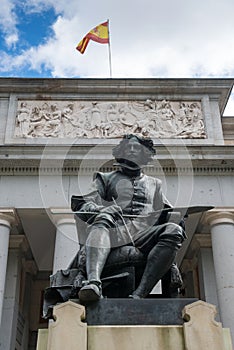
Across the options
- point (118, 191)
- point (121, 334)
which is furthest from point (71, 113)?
point (121, 334)

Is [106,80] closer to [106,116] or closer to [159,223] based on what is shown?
[106,116]

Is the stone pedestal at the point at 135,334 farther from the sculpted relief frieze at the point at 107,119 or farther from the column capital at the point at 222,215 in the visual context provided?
the sculpted relief frieze at the point at 107,119

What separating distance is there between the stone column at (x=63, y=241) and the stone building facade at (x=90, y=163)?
4cm

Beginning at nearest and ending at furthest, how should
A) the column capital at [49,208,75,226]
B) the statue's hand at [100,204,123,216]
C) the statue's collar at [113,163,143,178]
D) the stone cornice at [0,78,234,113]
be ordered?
1. the statue's hand at [100,204,123,216]
2. the statue's collar at [113,163,143,178]
3. the column capital at [49,208,75,226]
4. the stone cornice at [0,78,234,113]

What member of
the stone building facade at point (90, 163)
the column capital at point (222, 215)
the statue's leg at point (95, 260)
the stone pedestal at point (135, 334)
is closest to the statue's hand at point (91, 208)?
A: the statue's leg at point (95, 260)

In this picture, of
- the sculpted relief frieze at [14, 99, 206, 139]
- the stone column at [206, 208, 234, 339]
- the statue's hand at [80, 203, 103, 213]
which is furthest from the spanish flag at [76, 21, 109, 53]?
the statue's hand at [80, 203, 103, 213]

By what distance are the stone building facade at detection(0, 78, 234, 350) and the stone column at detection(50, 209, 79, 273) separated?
40 millimetres

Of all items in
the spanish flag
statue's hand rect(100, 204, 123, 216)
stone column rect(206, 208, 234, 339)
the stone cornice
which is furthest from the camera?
the spanish flag

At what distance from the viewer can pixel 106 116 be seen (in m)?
20.4

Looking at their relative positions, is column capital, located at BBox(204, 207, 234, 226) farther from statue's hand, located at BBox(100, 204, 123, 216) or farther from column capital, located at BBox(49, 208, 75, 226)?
statue's hand, located at BBox(100, 204, 123, 216)

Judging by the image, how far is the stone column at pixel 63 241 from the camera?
16922 millimetres

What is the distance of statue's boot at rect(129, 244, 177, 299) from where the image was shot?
4922 mm

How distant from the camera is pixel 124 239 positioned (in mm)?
5191

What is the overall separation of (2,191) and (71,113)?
462cm
